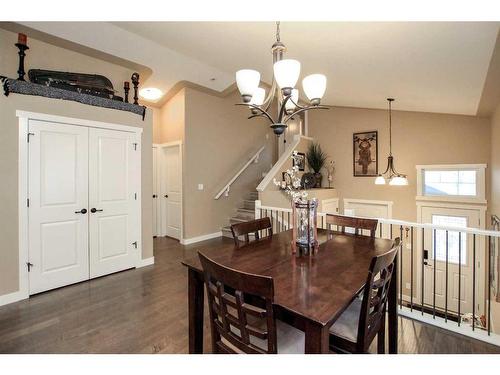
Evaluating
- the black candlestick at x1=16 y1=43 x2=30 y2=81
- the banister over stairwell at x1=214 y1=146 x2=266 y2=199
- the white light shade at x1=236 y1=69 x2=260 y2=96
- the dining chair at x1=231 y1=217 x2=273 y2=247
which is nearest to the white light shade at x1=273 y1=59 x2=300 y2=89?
the white light shade at x1=236 y1=69 x2=260 y2=96

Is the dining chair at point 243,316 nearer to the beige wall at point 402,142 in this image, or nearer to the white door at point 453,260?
the white door at point 453,260

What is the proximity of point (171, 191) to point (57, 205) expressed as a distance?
8.20 feet

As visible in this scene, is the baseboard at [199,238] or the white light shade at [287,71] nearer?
the white light shade at [287,71]

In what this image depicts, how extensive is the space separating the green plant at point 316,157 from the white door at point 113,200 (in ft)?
14.3

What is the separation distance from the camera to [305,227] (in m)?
1.91

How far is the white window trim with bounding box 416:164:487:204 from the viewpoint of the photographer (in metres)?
4.75

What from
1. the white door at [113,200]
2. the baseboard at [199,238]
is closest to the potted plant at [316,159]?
the baseboard at [199,238]

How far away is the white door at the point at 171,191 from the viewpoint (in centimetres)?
520

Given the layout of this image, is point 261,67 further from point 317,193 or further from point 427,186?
point 427,186

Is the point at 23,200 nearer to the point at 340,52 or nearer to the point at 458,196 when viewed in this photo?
the point at 340,52

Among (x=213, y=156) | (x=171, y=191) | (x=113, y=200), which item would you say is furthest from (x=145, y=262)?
(x=213, y=156)

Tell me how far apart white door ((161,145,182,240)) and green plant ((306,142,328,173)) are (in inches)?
132
